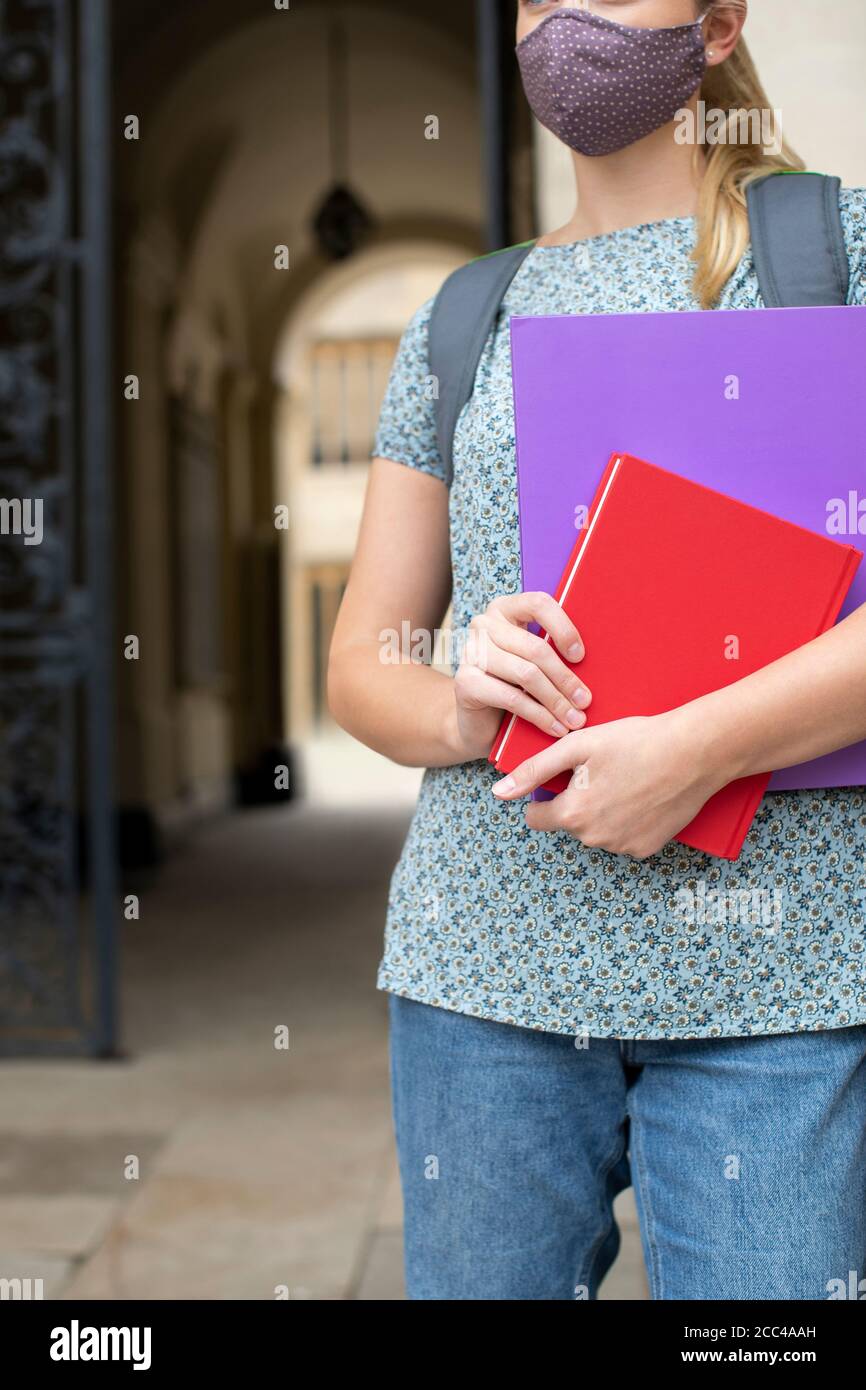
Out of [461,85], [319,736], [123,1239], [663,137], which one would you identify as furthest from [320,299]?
[663,137]

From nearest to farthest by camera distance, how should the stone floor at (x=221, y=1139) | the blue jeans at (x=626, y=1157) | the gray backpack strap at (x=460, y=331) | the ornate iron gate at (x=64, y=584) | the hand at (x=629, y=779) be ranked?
the hand at (x=629, y=779), the blue jeans at (x=626, y=1157), the gray backpack strap at (x=460, y=331), the stone floor at (x=221, y=1139), the ornate iron gate at (x=64, y=584)

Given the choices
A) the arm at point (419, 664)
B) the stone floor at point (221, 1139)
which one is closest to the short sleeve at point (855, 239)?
the arm at point (419, 664)

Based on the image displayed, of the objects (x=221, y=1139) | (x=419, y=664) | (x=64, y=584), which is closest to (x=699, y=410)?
(x=419, y=664)

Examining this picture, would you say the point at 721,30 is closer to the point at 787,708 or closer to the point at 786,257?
the point at 786,257

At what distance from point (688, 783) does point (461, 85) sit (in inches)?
428

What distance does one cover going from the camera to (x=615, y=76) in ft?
4.63

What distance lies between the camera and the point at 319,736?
29078mm

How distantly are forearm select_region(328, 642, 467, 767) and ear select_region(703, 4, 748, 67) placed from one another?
653mm

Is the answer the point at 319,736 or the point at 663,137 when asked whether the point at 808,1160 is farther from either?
the point at 319,736

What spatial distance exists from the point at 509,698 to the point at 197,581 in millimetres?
12762

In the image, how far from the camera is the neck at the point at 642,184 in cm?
142

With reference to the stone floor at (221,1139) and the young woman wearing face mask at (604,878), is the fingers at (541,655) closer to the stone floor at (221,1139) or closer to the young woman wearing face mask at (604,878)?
the young woman wearing face mask at (604,878)

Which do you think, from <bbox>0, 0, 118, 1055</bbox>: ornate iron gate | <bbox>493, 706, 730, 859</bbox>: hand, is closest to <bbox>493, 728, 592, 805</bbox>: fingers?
<bbox>493, 706, 730, 859</bbox>: hand

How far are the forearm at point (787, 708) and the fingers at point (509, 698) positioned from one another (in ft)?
0.33
